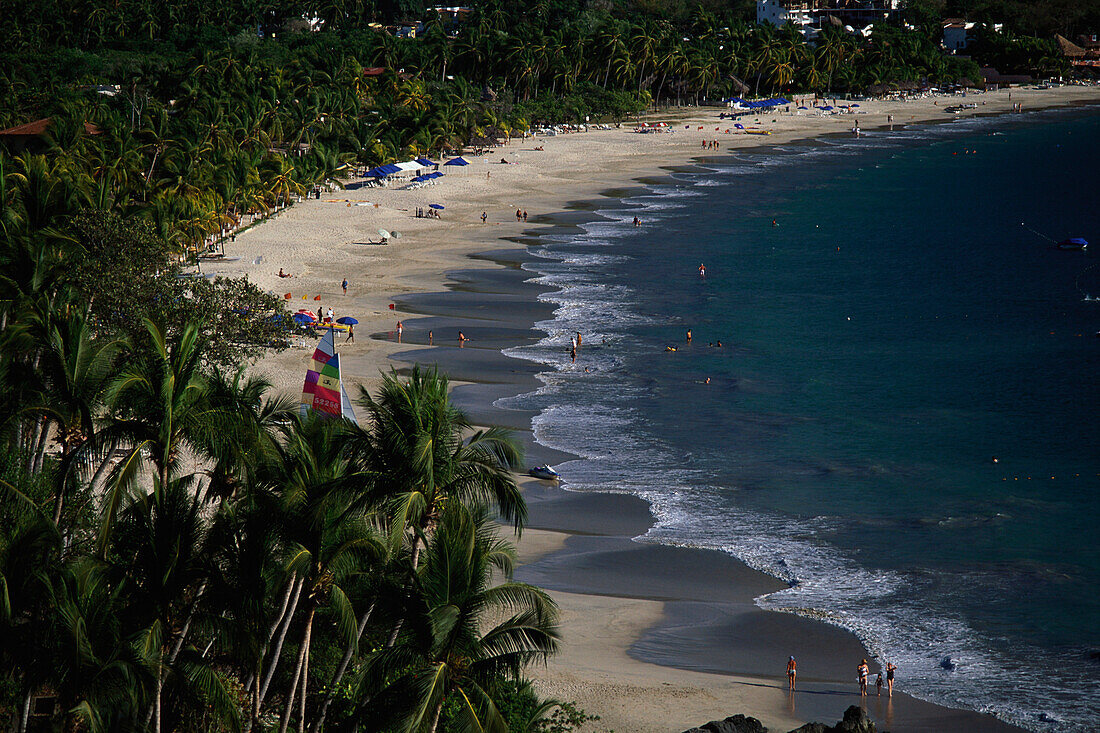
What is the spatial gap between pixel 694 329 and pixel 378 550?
39318 millimetres

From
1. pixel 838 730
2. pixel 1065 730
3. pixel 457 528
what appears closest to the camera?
pixel 457 528

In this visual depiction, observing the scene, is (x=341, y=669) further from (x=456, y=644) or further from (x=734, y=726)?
(x=734, y=726)

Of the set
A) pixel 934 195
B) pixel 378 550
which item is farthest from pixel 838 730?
pixel 934 195

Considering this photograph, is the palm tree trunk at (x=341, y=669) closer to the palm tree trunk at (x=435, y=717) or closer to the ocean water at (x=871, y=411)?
the palm tree trunk at (x=435, y=717)

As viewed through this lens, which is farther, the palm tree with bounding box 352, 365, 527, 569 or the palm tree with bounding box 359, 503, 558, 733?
the palm tree with bounding box 352, 365, 527, 569

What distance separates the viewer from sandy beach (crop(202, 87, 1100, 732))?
23250mm

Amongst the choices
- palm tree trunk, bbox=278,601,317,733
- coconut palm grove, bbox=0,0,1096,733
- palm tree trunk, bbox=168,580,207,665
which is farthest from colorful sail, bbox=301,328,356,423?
palm tree trunk, bbox=278,601,317,733

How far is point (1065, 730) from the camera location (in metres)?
22.5

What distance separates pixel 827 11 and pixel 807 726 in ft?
575

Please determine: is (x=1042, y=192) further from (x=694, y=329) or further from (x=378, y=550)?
(x=378, y=550)

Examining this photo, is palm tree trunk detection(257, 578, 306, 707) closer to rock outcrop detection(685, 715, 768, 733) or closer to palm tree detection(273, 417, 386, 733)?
palm tree detection(273, 417, 386, 733)

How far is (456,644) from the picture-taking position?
12938mm

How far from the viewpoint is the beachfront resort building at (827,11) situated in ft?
571

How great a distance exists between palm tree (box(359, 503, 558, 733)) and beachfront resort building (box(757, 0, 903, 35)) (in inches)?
6810
